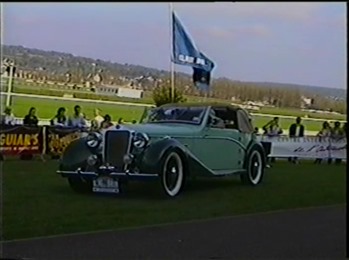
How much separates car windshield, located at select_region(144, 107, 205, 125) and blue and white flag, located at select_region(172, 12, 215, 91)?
482 millimetres

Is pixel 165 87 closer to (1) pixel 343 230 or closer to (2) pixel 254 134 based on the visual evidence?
(2) pixel 254 134

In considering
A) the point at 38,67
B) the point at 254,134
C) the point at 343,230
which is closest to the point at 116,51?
the point at 38,67

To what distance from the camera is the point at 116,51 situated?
9.77 meters

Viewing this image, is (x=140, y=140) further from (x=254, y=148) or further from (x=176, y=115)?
(x=254, y=148)

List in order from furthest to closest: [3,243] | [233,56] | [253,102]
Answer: [253,102] → [233,56] → [3,243]

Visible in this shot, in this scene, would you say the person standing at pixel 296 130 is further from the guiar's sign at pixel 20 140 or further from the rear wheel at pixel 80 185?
the guiar's sign at pixel 20 140

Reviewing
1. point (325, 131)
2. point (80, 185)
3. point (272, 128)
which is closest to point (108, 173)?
point (80, 185)

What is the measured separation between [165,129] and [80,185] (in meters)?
1.19

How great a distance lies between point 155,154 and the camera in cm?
1087

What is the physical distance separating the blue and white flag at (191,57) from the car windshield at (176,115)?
48cm

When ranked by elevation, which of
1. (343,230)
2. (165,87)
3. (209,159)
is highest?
(165,87)

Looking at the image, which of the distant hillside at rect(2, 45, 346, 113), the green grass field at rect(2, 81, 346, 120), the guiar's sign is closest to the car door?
the green grass field at rect(2, 81, 346, 120)

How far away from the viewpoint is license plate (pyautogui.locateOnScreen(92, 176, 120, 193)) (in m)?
10.6

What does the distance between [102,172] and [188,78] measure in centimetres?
137
